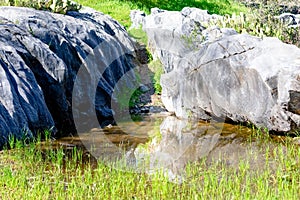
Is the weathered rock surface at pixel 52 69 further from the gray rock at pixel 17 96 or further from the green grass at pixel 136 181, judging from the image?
the green grass at pixel 136 181

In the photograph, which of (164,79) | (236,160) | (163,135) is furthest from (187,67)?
(236,160)

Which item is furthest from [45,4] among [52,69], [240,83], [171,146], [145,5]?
[145,5]

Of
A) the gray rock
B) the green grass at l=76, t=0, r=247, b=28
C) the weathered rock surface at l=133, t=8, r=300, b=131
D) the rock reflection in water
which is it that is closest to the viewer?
the rock reflection in water

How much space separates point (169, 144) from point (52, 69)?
3490mm

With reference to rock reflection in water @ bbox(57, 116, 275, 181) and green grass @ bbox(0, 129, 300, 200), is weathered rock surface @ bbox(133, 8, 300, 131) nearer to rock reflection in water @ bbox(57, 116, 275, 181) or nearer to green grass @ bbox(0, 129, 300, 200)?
rock reflection in water @ bbox(57, 116, 275, 181)

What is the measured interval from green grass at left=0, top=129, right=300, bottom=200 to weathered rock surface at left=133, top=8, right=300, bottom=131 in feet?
6.47

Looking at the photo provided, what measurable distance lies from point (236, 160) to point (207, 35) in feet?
28.1

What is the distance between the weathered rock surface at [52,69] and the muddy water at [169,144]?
2.93ft

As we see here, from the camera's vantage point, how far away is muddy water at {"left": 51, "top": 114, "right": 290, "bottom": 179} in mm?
8648

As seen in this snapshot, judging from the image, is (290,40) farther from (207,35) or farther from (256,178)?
(256,178)

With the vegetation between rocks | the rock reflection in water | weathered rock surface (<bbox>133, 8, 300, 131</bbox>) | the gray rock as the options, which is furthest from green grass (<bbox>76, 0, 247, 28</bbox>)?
the gray rock

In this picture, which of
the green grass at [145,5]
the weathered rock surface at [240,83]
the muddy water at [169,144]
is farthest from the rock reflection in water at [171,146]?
the green grass at [145,5]

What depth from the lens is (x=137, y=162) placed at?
8727 mm

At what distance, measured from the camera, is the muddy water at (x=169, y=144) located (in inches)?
340
